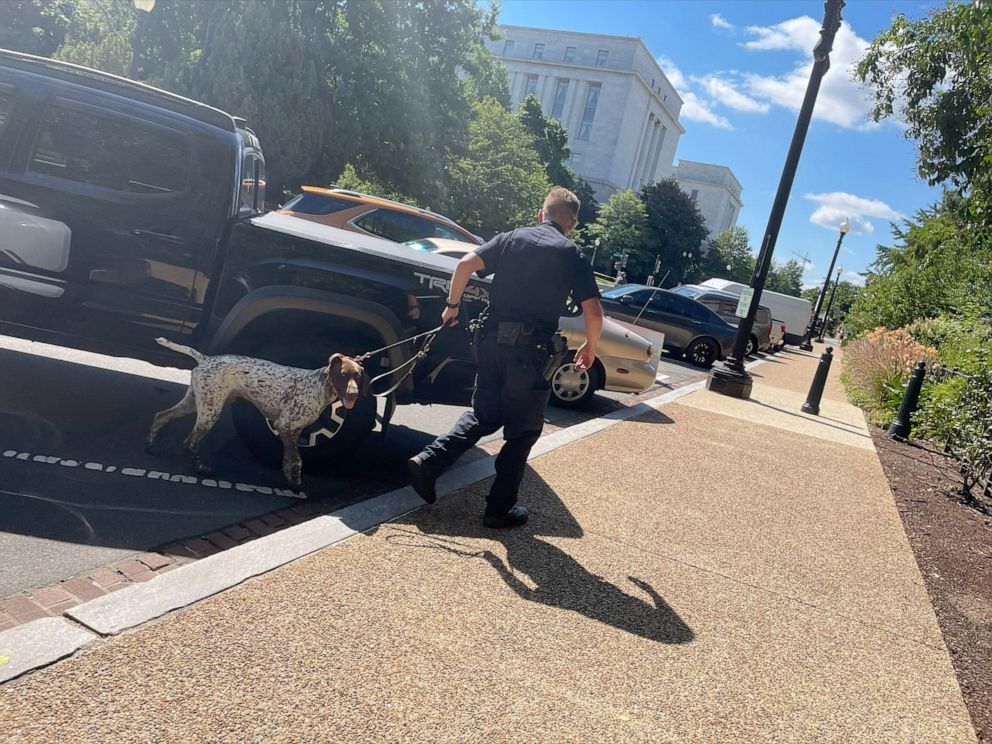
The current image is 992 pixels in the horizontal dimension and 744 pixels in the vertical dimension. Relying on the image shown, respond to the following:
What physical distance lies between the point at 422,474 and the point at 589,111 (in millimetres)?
108386

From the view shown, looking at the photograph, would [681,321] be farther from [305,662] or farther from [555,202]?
[305,662]

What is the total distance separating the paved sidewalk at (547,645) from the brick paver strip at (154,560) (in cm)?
50

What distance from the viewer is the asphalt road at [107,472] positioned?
363cm

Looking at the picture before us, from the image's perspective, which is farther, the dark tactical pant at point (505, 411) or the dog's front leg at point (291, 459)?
the dog's front leg at point (291, 459)

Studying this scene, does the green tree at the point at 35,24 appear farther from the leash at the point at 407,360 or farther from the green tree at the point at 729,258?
the green tree at the point at 729,258

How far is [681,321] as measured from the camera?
18125 mm

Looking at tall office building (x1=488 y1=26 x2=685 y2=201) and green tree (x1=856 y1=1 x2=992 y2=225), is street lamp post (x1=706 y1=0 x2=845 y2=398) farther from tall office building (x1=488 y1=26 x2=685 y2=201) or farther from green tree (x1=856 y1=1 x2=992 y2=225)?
tall office building (x1=488 y1=26 x2=685 y2=201)

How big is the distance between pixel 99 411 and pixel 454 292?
9.31 feet

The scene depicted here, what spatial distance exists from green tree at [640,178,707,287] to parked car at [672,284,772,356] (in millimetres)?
49865

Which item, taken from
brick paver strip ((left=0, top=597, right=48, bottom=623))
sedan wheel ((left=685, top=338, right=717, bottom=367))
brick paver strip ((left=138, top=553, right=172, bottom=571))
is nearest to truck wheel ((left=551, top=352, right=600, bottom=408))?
brick paver strip ((left=138, top=553, right=172, bottom=571))

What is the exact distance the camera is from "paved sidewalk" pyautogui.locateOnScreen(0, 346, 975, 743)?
8.38 ft

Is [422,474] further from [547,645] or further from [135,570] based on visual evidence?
[135,570]

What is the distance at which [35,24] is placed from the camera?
3172cm

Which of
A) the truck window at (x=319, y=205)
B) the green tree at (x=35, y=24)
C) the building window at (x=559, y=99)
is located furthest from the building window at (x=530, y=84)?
the truck window at (x=319, y=205)
